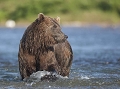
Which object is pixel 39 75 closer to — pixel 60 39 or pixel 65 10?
pixel 60 39

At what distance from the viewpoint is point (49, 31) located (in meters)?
8.45

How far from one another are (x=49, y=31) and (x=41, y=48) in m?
0.36

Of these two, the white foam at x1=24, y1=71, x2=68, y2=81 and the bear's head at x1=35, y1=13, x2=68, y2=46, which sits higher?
the bear's head at x1=35, y1=13, x2=68, y2=46

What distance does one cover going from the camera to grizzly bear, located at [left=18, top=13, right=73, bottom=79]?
834cm

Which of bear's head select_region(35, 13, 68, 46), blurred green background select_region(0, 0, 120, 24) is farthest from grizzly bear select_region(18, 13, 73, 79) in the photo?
blurred green background select_region(0, 0, 120, 24)

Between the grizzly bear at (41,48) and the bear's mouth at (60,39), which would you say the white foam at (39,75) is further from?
the bear's mouth at (60,39)

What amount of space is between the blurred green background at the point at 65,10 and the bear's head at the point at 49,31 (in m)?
50.2

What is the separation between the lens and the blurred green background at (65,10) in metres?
61.8

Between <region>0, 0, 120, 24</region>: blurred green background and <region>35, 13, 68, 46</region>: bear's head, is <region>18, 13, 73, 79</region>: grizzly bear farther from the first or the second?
<region>0, 0, 120, 24</region>: blurred green background

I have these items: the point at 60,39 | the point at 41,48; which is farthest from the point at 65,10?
the point at 41,48

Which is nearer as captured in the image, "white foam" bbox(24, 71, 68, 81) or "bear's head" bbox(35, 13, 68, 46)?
"bear's head" bbox(35, 13, 68, 46)

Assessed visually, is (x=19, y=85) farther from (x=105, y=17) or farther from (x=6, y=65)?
(x=105, y=17)

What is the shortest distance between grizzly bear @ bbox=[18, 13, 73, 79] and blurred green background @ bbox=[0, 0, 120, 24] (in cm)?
5026

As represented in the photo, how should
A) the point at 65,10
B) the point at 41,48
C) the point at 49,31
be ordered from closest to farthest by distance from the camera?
the point at 41,48
the point at 49,31
the point at 65,10
